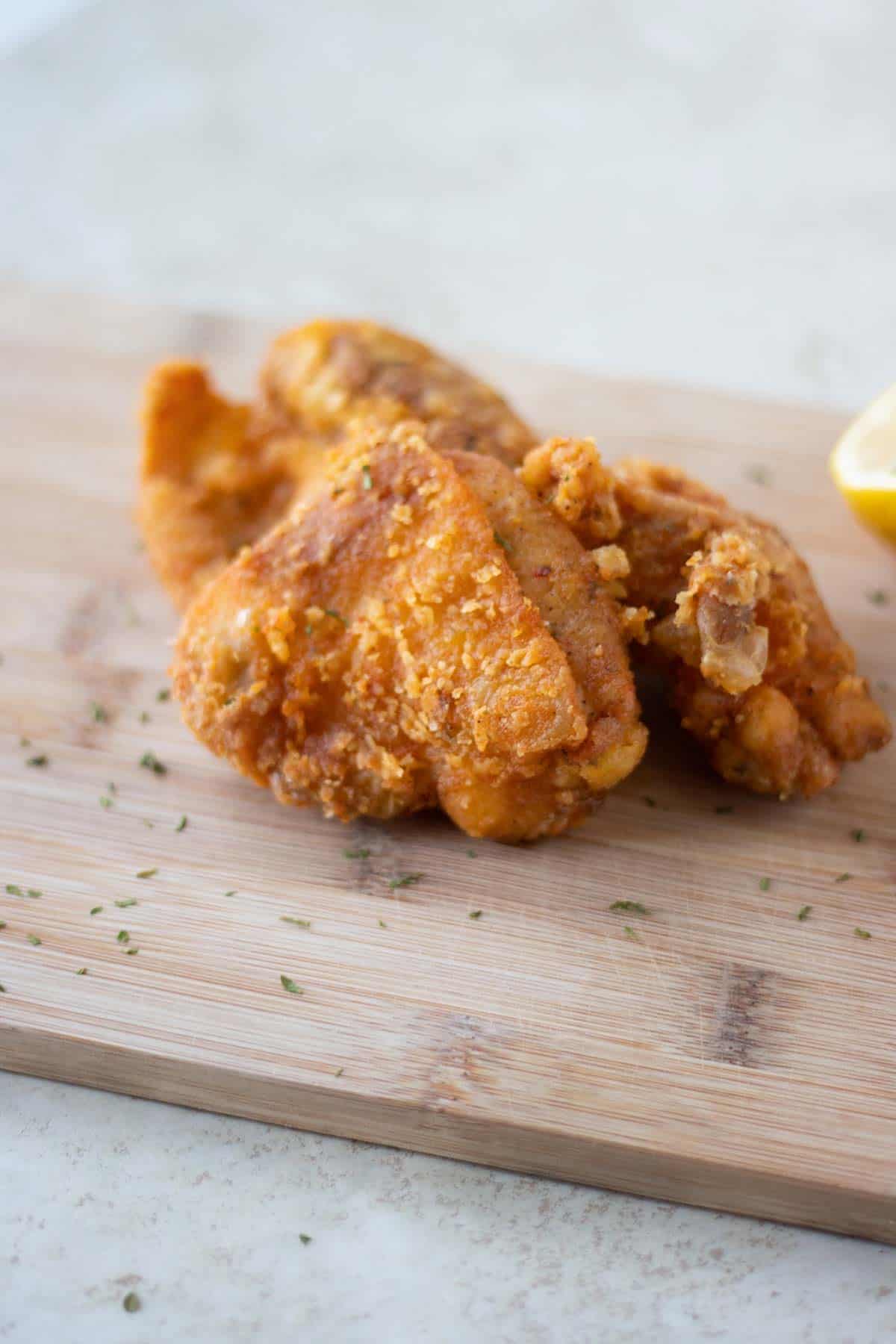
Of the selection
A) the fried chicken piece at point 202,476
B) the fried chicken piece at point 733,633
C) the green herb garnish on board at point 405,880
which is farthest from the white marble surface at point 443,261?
the fried chicken piece at point 202,476

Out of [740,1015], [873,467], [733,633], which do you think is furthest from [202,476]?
[740,1015]

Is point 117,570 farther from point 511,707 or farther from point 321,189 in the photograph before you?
point 321,189

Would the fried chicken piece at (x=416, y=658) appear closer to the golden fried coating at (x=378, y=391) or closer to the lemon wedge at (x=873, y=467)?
the golden fried coating at (x=378, y=391)

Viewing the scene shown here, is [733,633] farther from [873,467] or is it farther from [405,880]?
[873,467]

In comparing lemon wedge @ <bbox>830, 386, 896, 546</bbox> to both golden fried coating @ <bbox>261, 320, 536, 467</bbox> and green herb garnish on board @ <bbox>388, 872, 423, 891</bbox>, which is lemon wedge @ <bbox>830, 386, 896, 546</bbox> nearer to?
golden fried coating @ <bbox>261, 320, 536, 467</bbox>

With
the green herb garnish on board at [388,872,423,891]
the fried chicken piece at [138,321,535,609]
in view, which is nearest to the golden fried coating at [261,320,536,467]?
the fried chicken piece at [138,321,535,609]

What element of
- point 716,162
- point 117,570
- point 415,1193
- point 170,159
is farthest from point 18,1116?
point 716,162

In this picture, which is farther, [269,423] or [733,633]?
[269,423]
